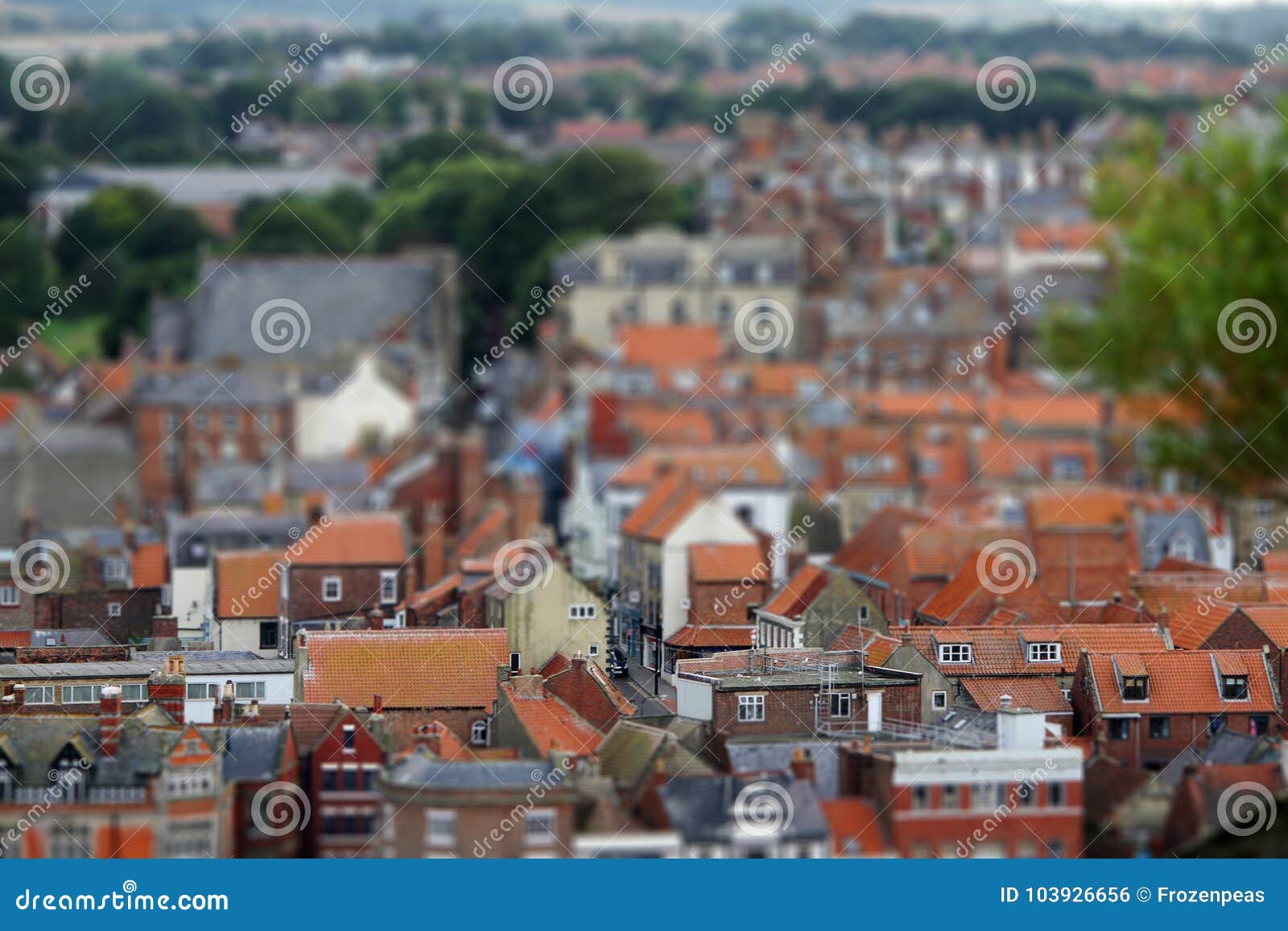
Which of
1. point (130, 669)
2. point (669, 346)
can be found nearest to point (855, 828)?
point (130, 669)

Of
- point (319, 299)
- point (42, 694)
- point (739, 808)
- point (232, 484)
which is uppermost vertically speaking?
point (319, 299)

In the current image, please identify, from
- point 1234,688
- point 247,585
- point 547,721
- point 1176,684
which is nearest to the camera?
point 547,721

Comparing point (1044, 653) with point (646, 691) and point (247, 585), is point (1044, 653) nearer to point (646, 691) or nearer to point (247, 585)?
point (646, 691)

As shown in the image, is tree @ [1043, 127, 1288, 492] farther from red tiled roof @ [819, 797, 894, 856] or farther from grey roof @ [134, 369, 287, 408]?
grey roof @ [134, 369, 287, 408]

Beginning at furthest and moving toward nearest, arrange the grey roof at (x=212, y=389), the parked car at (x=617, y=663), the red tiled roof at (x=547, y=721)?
the grey roof at (x=212, y=389)
the parked car at (x=617, y=663)
the red tiled roof at (x=547, y=721)

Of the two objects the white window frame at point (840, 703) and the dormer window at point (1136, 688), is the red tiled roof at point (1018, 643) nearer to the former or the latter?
the dormer window at point (1136, 688)

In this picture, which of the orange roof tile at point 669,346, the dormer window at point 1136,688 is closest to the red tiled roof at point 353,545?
the dormer window at point 1136,688
